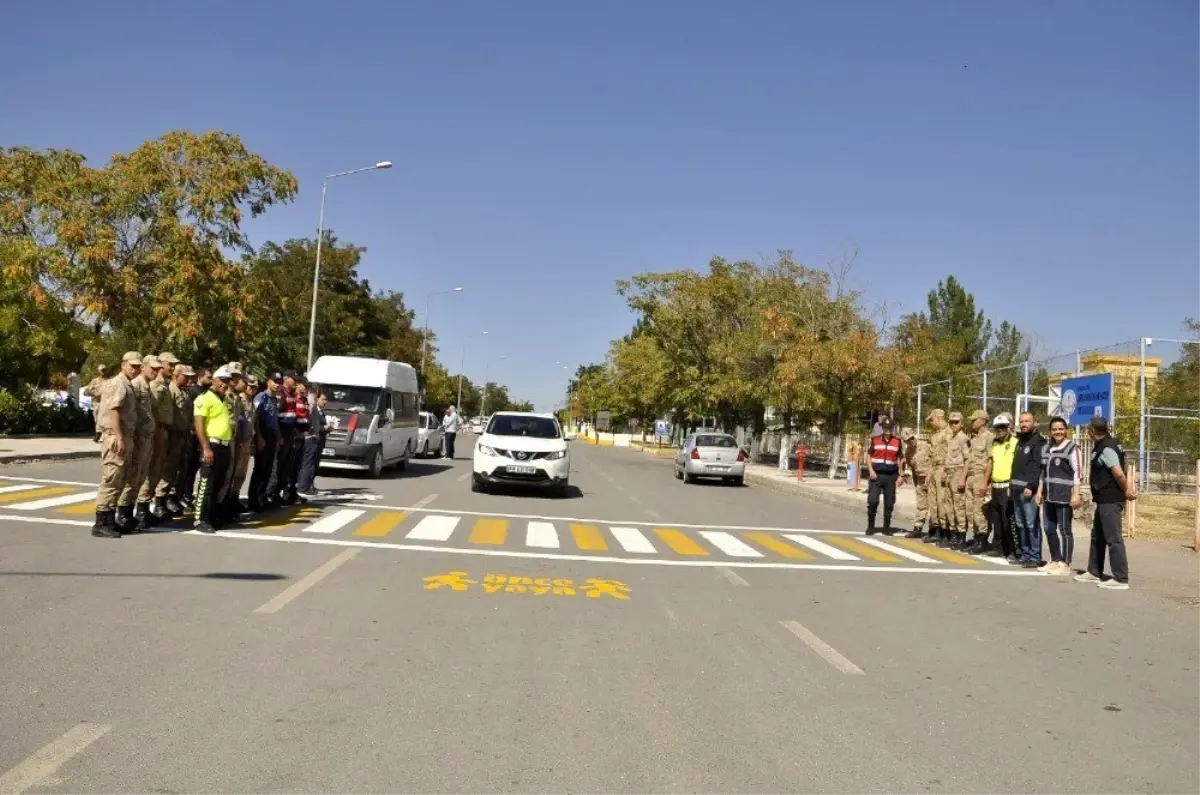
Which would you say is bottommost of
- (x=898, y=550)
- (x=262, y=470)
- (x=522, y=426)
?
(x=898, y=550)

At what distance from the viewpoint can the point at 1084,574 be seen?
11.9 m

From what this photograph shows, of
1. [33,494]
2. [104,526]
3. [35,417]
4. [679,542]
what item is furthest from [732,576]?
[35,417]

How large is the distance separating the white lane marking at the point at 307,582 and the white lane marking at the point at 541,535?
2438 millimetres

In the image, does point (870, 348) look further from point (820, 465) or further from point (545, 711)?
point (545, 711)

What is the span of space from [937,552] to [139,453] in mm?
10335

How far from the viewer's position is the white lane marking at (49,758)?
399 cm

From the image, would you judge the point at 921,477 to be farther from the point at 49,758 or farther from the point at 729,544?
the point at 49,758

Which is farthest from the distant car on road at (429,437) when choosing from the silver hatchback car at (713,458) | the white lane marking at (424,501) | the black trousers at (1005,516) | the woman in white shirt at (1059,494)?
the woman in white shirt at (1059,494)

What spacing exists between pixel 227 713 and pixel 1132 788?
4.33m

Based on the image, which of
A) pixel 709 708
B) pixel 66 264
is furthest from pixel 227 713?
pixel 66 264

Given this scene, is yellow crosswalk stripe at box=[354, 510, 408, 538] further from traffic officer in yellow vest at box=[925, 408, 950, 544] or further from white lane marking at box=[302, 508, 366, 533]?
traffic officer in yellow vest at box=[925, 408, 950, 544]

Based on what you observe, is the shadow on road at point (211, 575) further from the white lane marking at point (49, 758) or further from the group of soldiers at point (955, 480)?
the group of soldiers at point (955, 480)

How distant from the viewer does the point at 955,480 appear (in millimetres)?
14359

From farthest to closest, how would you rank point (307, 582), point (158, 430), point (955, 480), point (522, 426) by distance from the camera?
point (522, 426) → point (955, 480) → point (158, 430) → point (307, 582)
